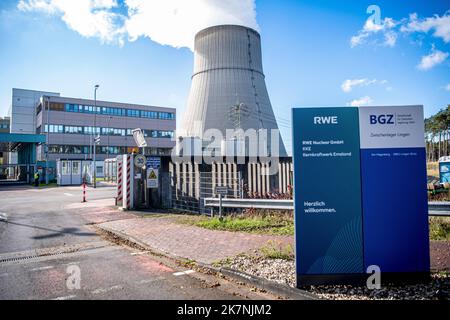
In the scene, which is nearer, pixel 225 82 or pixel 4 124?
pixel 225 82

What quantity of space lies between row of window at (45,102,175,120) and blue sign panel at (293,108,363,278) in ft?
175

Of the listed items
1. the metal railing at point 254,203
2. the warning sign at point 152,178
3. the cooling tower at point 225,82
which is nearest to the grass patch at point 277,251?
the metal railing at point 254,203

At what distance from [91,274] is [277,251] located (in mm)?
3216

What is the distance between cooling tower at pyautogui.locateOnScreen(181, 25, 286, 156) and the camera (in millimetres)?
28547

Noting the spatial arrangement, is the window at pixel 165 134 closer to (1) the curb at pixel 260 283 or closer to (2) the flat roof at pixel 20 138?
(2) the flat roof at pixel 20 138

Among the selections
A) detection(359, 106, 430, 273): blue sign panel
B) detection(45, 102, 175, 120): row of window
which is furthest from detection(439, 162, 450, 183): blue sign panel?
detection(45, 102, 175, 120): row of window

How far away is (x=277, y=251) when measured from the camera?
541 cm

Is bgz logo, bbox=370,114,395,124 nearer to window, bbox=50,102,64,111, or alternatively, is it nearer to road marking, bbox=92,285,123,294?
road marking, bbox=92,285,123,294

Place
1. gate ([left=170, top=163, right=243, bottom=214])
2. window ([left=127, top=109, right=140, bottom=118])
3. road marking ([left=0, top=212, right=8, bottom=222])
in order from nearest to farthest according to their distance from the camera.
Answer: gate ([left=170, top=163, right=243, bottom=214])
road marking ([left=0, top=212, right=8, bottom=222])
window ([left=127, top=109, right=140, bottom=118])

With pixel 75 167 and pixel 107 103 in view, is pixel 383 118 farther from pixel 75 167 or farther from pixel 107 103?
pixel 107 103

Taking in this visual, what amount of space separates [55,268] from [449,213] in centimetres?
791

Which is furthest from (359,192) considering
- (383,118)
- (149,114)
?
(149,114)

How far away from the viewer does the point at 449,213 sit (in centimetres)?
626
